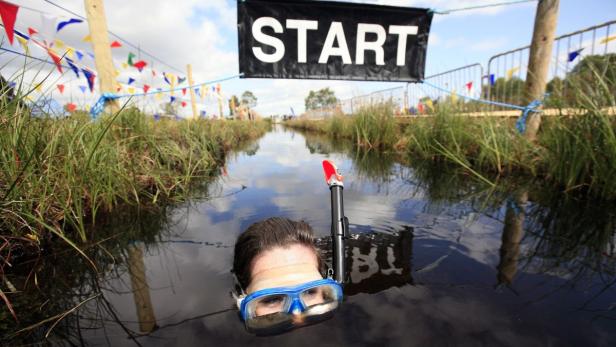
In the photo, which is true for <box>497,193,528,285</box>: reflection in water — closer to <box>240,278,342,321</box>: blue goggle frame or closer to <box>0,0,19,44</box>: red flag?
<box>240,278,342,321</box>: blue goggle frame

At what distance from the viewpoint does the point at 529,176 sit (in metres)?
3.57

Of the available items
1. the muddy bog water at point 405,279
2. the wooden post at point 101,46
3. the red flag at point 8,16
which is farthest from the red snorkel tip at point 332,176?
the wooden post at point 101,46

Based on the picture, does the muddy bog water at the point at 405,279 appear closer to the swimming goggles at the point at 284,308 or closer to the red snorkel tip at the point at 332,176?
the swimming goggles at the point at 284,308

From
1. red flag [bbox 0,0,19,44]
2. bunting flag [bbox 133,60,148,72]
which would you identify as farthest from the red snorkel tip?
bunting flag [bbox 133,60,148,72]

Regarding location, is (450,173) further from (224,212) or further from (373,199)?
(224,212)

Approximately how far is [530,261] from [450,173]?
267cm

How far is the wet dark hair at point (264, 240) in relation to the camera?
4.62 feet

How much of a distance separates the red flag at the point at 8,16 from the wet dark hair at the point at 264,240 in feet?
8.26

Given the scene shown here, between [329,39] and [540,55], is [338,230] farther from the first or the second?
[540,55]

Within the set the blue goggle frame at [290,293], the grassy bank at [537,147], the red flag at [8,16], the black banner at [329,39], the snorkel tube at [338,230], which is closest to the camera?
the blue goggle frame at [290,293]

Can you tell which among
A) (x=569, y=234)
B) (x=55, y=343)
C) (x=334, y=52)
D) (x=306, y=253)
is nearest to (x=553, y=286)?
(x=569, y=234)

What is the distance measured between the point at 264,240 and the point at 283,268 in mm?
215

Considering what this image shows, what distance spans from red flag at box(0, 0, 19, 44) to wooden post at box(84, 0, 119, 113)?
147 centimetres

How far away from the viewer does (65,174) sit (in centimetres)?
192
